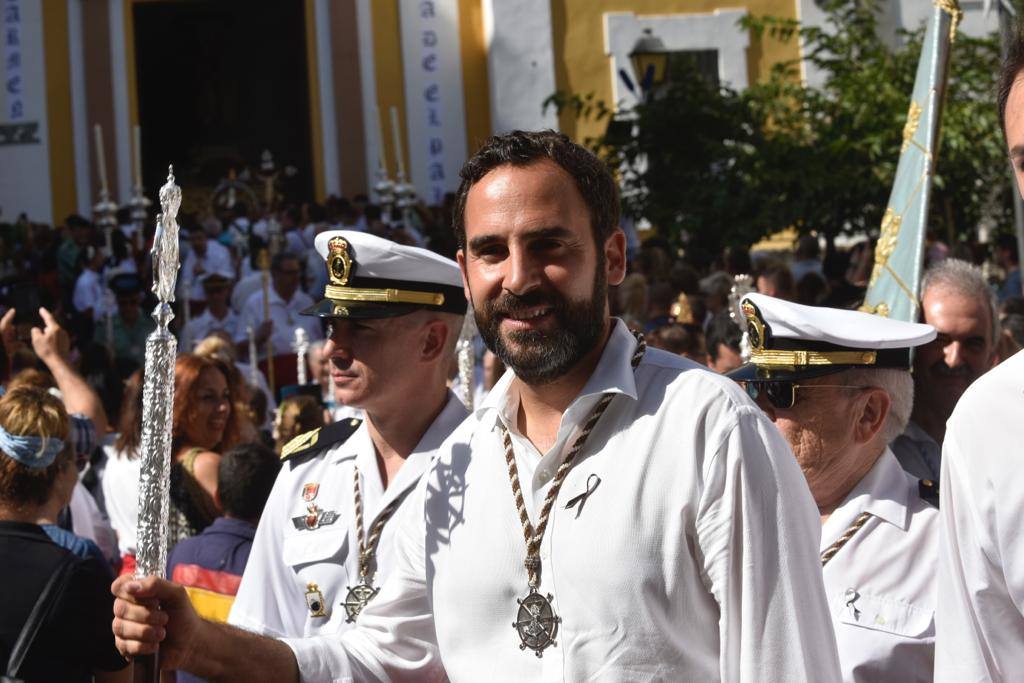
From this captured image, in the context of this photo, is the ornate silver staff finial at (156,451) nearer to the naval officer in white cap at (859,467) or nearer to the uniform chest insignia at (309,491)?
the uniform chest insignia at (309,491)

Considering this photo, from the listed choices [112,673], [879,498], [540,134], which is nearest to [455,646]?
[540,134]

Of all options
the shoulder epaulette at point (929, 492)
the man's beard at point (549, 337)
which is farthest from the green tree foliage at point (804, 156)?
the man's beard at point (549, 337)

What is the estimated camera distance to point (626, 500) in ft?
8.71

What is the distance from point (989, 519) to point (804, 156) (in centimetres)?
1179

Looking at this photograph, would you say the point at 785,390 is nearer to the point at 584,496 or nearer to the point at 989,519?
the point at 584,496

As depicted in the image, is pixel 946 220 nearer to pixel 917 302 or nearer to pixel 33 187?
pixel 917 302

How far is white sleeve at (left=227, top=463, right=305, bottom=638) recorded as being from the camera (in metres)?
4.05

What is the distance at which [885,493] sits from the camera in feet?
11.8

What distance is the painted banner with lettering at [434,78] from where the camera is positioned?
74.6ft

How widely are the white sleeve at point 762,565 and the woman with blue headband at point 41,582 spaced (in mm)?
1879

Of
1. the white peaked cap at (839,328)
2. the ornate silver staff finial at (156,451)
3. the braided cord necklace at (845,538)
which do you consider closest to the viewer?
the ornate silver staff finial at (156,451)

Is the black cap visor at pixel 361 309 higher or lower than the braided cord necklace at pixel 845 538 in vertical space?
higher

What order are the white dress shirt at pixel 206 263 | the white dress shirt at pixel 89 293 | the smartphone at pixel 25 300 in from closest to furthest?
the smartphone at pixel 25 300
the white dress shirt at pixel 89 293
the white dress shirt at pixel 206 263

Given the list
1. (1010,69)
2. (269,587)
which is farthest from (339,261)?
(1010,69)
